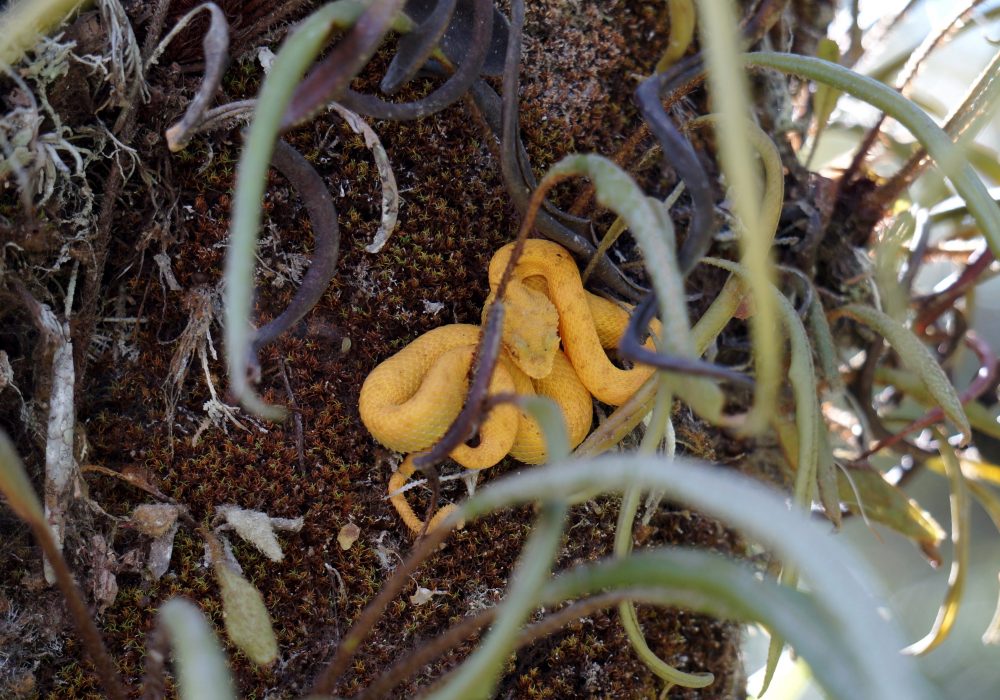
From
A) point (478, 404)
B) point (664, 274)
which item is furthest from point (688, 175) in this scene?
point (478, 404)

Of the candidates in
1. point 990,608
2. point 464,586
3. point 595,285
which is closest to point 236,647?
point 464,586

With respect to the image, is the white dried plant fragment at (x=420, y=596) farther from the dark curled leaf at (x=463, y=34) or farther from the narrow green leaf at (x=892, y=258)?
the narrow green leaf at (x=892, y=258)

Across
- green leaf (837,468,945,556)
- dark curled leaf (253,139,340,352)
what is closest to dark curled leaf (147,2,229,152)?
dark curled leaf (253,139,340,352)

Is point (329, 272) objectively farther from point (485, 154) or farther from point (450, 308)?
point (485, 154)

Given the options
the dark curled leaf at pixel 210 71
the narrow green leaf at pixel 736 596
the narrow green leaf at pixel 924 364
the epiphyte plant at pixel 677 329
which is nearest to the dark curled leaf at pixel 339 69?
the epiphyte plant at pixel 677 329

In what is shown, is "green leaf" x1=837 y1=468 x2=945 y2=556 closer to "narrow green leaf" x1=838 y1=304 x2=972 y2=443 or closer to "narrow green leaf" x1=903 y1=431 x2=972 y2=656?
"narrow green leaf" x1=903 y1=431 x2=972 y2=656

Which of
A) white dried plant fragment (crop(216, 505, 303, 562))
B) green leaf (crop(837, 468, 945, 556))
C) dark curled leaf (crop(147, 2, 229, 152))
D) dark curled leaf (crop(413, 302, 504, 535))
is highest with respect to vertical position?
dark curled leaf (crop(147, 2, 229, 152))
